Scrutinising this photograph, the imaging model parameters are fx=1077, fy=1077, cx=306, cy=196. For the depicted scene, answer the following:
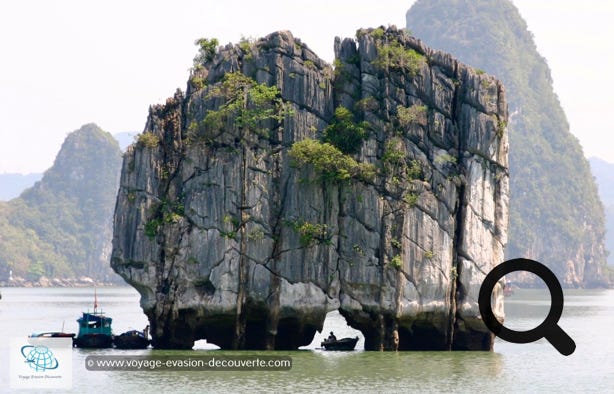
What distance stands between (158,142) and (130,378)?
10.1 metres

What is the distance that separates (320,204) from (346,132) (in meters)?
2.69

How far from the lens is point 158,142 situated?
3841 centimetres

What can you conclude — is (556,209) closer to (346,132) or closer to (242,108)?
(346,132)

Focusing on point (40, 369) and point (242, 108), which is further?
point (242, 108)

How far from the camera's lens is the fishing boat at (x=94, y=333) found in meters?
39.1

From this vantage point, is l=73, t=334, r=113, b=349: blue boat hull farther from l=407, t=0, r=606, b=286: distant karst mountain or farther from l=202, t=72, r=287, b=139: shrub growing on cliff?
l=407, t=0, r=606, b=286: distant karst mountain

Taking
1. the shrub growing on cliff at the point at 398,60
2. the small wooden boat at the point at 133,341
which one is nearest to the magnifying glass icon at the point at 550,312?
the shrub growing on cliff at the point at 398,60

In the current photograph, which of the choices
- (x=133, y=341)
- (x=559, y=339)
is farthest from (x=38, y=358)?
(x=559, y=339)

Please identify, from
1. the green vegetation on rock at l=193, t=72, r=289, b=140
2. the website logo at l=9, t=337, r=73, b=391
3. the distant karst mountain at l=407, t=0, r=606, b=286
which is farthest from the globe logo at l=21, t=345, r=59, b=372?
the distant karst mountain at l=407, t=0, r=606, b=286

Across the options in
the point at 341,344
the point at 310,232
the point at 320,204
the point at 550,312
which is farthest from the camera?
the point at 341,344

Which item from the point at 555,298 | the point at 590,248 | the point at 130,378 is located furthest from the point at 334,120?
the point at 590,248

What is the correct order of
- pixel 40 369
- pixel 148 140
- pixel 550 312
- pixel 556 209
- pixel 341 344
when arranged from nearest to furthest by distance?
pixel 550 312
pixel 40 369
pixel 341 344
pixel 148 140
pixel 556 209

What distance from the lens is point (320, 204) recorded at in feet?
122

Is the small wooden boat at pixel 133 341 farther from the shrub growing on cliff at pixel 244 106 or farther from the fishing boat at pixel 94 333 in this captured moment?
the shrub growing on cliff at pixel 244 106
